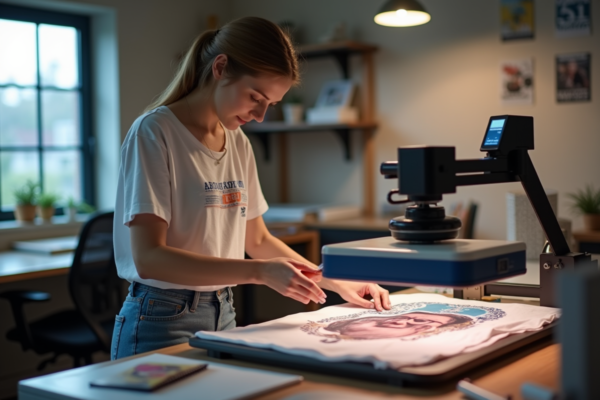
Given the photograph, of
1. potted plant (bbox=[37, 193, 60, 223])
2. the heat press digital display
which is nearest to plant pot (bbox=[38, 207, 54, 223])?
potted plant (bbox=[37, 193, 60, 223])

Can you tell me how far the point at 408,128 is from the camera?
4418 millimetres

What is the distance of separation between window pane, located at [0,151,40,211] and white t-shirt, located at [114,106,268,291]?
2.70 m

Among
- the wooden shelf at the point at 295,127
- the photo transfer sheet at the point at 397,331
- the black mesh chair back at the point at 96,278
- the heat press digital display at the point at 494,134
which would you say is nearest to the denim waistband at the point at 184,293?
the photo transfer sheet at the point at 397,331

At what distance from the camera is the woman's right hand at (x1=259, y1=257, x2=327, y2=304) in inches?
53.5

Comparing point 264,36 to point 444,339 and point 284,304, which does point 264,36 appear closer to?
point 444,339

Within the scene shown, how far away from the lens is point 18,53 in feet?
13.2

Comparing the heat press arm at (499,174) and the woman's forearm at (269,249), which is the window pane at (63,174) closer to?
the woman's forearm at (269,249)

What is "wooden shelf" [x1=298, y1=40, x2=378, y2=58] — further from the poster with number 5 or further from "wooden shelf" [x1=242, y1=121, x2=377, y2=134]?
the poster with number 5

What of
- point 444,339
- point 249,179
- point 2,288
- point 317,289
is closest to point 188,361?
point 317,289

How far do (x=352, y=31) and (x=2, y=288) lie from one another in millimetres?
2618

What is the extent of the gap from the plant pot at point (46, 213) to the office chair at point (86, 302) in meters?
1.05

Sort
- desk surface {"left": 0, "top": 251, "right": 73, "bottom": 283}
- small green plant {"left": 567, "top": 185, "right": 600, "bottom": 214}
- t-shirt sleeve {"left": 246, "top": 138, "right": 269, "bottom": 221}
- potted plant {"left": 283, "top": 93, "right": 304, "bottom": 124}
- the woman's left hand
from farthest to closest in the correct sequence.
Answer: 1. potted plant {"left": 283, "top": 93, "right": 304, "bottom": 124}
2. small green plant {"left": 567, "top": 185, "right": 600, "bottom": 214}
3. desk surface {"left": 0, "top": 251, "right": 73, "bottom": 283}
4. t-shirt sleeve {"left": 246, "top": 138, "right": 269, "bottom": 221}
5. the woman's left hand

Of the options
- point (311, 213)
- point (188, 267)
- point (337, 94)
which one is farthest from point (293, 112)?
point (188, 267)

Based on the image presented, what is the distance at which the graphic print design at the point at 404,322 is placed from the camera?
129 cm
